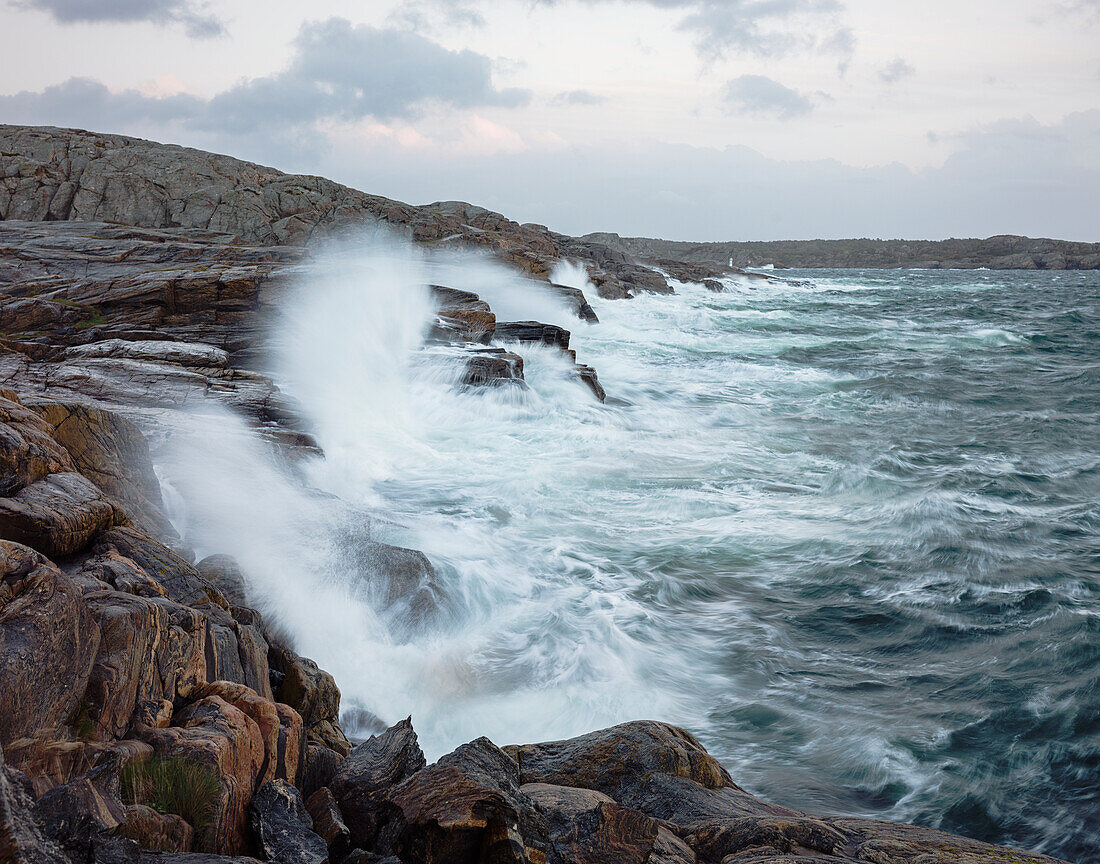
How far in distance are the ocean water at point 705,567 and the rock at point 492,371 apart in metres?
0.38

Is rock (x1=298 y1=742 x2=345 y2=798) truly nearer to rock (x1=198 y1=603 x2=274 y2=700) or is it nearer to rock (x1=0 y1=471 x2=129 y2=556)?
rock (x1=198 y1=603 x2=274 y2=700)

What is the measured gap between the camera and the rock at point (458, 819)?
278cm

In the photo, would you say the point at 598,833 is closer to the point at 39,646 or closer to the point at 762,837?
the point at 762,837

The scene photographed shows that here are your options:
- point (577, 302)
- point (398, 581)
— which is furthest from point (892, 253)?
point (398, 581)

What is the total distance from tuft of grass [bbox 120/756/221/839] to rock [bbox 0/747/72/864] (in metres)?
0.66

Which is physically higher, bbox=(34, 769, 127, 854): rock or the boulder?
bbox=(34, 769, 127, 854): rock

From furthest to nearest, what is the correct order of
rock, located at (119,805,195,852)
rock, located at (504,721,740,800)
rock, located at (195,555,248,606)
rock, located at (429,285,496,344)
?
rock, located at (429,285,496,344) < rock, located at (195,555,248,606) < rock, located at (504,721,740,800) < rock, located at (119,805,195,852)

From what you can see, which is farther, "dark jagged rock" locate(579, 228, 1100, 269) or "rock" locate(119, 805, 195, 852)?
"dark jagged rock" locate(579, 228, 1100, 269)

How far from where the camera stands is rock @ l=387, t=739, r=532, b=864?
2781 mm

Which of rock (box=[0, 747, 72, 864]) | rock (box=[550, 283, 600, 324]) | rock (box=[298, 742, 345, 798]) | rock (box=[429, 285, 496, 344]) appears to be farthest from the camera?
rock (box=[550, 283, 600, 324])

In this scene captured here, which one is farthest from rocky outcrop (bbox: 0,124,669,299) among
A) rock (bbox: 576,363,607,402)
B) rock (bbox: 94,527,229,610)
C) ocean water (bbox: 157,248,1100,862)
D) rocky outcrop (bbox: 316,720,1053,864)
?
rocky outcrop (bbox: 316,720,1053,864)

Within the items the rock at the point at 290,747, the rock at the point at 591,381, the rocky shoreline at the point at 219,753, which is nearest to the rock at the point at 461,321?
the rock at the point at 591,381

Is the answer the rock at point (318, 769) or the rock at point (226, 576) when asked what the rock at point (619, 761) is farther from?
the rock at point (226, 576)

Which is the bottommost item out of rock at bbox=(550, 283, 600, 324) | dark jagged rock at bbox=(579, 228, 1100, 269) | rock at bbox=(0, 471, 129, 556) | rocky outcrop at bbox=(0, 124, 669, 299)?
rock at bbox=(0, 471, 129, 556)
